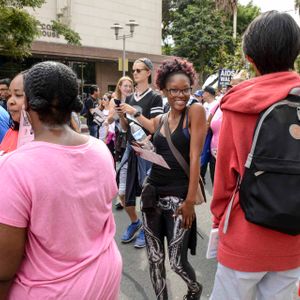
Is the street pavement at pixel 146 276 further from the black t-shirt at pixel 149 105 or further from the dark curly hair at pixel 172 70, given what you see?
the dark curly hair at pixel 172 70

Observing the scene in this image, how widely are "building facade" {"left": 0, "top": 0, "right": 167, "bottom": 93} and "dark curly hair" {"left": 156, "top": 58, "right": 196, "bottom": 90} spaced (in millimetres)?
16621

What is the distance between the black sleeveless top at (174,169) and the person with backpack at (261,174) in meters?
→ 0.94


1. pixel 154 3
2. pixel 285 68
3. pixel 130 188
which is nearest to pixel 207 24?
pixel 154 3

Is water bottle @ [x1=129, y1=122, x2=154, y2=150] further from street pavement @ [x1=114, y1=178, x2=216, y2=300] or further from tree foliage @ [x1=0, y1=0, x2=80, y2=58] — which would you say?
tree foliage @ [x1=0, y1=0, x2=80, y2=58]

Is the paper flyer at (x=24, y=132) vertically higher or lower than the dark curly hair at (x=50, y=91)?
lower

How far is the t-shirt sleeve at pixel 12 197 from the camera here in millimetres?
1321

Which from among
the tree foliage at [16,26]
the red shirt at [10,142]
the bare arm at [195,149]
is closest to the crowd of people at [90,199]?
the red shirt at [10,142]

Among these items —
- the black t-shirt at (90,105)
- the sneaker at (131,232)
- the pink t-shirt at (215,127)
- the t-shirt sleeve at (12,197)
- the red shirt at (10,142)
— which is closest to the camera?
the t-shirt sleeve at (12,197)

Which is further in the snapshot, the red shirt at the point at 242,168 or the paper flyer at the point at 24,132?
the paper flyer at the point at 24,132

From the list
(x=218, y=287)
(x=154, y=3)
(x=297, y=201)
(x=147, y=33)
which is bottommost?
(x=218, y=287)

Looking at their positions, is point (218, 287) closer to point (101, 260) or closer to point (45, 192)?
point (101, 260)

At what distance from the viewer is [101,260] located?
162 centimetres

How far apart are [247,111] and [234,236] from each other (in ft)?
1.82

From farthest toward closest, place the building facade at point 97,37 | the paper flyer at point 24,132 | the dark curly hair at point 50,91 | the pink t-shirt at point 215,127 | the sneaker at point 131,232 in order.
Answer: the building facade at point 97,37 < the pink t-shirt at point 215,127 < the sneaker at point 131,232 < the paper flyer at point 24,132 < the dark curly hair at point 50,91
